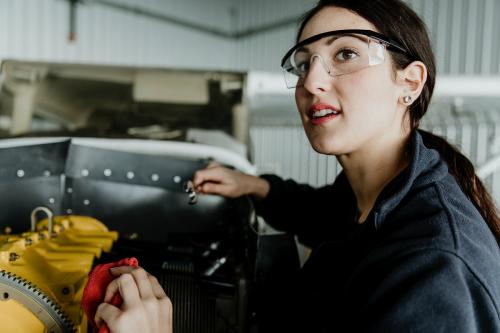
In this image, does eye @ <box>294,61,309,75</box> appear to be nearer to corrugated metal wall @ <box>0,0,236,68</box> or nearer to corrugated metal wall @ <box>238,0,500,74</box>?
corrugated metal wall @ <box>238,0,500,74</box>

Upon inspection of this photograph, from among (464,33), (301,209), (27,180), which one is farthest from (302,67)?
(464,33)

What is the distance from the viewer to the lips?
1.00 m

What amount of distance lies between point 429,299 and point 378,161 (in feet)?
1.38

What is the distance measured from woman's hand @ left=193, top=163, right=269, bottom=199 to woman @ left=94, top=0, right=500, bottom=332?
0.07 ft

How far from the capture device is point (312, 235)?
60.4 inches

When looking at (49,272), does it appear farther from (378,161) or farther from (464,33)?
(464,33)

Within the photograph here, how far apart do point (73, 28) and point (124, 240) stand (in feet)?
10.5

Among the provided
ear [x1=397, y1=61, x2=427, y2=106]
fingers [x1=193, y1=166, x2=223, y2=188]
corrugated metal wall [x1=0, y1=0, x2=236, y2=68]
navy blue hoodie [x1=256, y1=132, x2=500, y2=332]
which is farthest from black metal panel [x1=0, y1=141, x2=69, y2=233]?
corrugated metal wall [x1=0, y1=0, x2=236, y2=68]

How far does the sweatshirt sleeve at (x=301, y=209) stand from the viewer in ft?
4.93

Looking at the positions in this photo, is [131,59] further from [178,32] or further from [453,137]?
[453,137]

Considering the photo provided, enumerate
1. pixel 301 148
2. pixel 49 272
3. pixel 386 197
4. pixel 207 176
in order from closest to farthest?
1. pixel 386 197
2. pixel 49 272
3. pixel 207 176
4. pixel 301 148

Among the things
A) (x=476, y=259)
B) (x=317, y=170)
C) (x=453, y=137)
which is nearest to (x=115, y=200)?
(x=476, y=259)

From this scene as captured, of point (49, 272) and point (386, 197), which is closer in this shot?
point (386, 197)

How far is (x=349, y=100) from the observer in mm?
975
